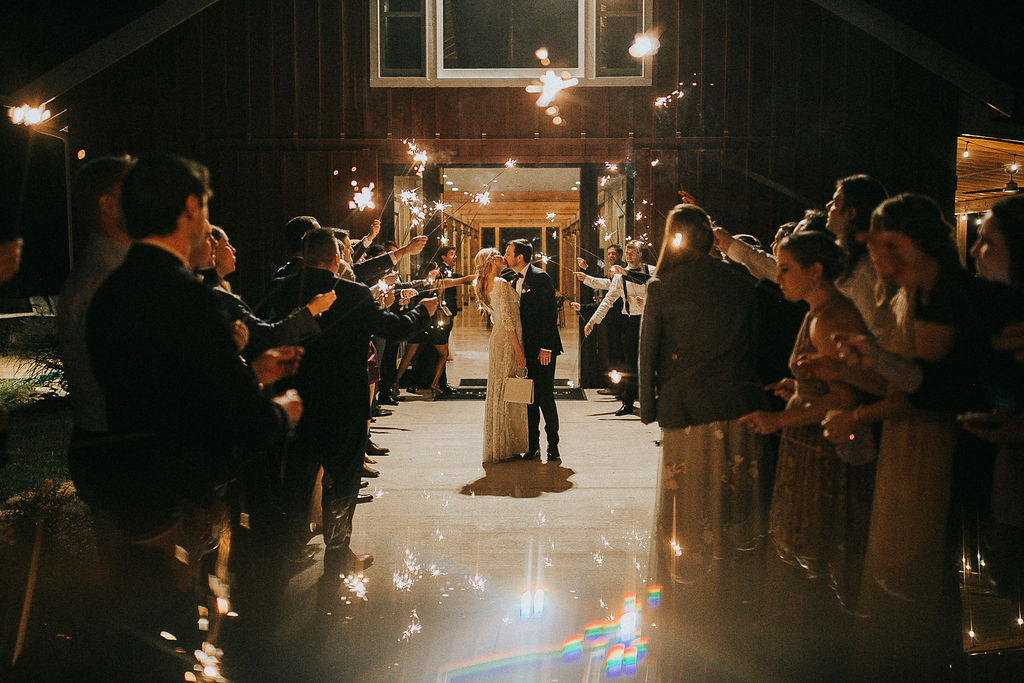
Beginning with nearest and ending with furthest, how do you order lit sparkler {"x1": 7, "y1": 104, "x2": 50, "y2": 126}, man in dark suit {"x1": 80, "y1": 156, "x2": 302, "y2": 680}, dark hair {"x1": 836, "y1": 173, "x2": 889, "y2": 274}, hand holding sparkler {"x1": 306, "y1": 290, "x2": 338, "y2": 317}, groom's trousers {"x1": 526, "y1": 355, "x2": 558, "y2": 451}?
man in dark suit {"x1": 80, "y1": 156, "x2": 302, "y2": 680} → dark hair {"x1": 836, "y1": 173, "x2": 889, "y2": 274} → hand holding sparkler {"x1": 306, "y1": 290, "x2": 338, "y2": 317} → groom's trousers {"x1": 526, "y1": 355, "x2": 558, "y2": 451} → lit sparkler {"x1": 7, "y1": 104, "x2": 50, "y2": 126}

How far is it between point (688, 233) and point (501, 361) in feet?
10.3

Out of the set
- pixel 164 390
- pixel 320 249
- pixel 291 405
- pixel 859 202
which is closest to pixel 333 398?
Result: pixel 320 249

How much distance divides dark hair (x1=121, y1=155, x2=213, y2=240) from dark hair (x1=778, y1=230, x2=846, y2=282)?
2.29m

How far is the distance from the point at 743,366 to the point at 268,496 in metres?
2.60

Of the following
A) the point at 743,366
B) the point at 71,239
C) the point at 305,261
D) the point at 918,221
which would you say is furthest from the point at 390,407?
the point at 918,221

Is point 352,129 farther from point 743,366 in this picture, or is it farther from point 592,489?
point 743,366

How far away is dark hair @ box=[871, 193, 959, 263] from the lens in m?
2.70

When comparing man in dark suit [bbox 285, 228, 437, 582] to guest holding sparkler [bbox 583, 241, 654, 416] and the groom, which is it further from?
guest holding sparkler [bbox 583, 241, 654, 416]

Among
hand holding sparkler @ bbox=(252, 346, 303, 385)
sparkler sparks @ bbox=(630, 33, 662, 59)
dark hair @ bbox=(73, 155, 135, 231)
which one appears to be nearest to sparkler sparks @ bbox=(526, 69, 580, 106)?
sparkler sparks @ bbox=(630, 33, 662, 59)

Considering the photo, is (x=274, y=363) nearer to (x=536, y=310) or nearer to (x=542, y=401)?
(x=536, y=310)

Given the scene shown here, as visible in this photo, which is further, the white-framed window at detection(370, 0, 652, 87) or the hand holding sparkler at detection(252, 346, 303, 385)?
the white-framed window at detection(370, 0, 652, 87)

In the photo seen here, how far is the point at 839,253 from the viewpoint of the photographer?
10.3 feet

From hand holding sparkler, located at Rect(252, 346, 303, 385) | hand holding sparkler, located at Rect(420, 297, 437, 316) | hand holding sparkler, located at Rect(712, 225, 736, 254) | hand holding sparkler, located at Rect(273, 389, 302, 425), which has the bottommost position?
hand holding sparkler, located at Rect(273, 389, 302, 425)

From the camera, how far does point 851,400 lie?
9.70ft
